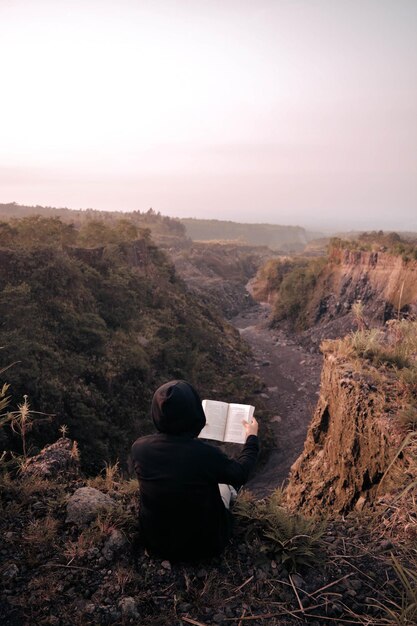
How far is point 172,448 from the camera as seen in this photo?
2291 mm

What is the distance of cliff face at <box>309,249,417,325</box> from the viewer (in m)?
17.8

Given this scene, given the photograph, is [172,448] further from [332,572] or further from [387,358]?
[387,358]

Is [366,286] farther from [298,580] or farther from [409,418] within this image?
[298,580]

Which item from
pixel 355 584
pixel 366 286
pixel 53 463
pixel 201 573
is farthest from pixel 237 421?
pixel 366 286

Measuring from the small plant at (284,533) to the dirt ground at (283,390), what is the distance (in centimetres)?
388

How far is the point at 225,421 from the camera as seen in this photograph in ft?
10.1

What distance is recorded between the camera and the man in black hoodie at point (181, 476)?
7.48 ft

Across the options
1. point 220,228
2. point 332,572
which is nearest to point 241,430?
point 332,572

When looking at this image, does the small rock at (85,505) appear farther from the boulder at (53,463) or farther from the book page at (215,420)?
the book page at (215,420)

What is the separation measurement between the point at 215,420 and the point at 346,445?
2.27 metres

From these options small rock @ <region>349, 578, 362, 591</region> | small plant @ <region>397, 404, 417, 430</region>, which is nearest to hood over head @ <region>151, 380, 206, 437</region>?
small rock @ <region>349, 578, 362, 591</region>

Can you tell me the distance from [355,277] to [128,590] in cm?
2101

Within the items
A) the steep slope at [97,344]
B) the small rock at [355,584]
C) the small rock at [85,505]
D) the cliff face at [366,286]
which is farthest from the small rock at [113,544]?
the cliff face at [366,286]

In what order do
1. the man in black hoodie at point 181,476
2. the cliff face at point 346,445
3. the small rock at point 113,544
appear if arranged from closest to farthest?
1. the man in black hoodie at point 181,476
2. the small rock at point 113,544
3. the cliff face at point 346,445
